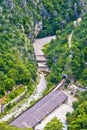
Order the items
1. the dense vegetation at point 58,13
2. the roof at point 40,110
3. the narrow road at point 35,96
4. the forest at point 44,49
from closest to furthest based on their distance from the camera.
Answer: the roof at point 40,110
the narrow road at point 35,96
the forest at point 44,49
the dense vegetation at point 58,13

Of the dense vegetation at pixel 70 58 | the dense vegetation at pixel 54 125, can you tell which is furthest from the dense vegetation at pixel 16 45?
the dense vegetation at pixel 54 125

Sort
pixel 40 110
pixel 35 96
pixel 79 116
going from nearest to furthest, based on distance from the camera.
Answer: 1. pixel 79 116
2. pixel 40 110
3. pixel 35 96

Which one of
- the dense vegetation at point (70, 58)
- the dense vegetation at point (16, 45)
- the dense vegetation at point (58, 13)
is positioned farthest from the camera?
the dense vegetation at point (58, 13)

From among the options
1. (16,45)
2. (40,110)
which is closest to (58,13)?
(16,45)

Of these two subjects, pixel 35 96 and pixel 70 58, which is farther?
pixel 70 58

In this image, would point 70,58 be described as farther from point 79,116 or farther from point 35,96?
point 79,116

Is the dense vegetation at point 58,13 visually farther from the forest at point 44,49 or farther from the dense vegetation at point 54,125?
the dense vegetation at point 54,125
